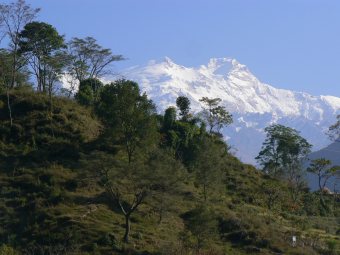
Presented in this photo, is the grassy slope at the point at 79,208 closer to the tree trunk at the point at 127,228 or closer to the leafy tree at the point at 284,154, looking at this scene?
the tree trunk at the point at 127,228

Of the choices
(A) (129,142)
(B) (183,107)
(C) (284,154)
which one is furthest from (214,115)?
(A) (129,142)

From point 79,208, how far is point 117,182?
3582 millimetres

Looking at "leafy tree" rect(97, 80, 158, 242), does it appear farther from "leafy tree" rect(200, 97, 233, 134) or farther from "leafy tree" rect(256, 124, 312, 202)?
"leafy tree" rect(256, 124, 312, 202)

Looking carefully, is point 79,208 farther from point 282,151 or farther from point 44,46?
point 282,151

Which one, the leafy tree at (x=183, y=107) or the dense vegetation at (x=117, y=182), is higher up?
the leafy tree at (x=183, y=107)

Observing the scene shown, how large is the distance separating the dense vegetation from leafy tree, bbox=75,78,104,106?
0.44 feet

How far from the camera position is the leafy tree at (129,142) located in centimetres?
4525

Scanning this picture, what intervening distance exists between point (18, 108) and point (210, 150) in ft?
64.2

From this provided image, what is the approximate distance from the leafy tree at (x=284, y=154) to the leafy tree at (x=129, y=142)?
28077 mm

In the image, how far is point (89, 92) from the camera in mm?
70812

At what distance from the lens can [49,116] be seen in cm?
6231

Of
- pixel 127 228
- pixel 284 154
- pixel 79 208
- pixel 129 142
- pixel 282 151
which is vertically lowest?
pixel 127 228

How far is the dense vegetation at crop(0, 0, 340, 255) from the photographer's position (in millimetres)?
44688

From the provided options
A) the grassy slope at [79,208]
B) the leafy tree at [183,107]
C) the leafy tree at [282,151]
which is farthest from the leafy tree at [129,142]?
the leafy tree at [282,151]
